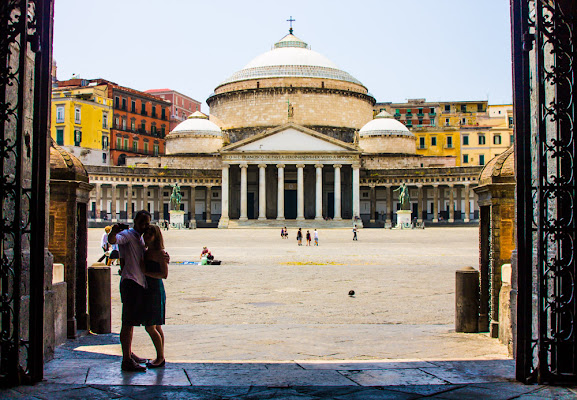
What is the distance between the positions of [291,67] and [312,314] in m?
63.3

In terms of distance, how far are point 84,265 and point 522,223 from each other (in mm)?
5740

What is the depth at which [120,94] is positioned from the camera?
73188mm

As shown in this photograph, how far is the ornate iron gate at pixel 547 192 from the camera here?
587cm

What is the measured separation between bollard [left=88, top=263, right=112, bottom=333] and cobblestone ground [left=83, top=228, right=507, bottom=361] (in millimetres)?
494

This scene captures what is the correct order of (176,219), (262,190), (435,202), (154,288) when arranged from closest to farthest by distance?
(154,288)
(176,219)
(262,190)
(435,202)

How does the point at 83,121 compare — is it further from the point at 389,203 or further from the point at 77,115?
the point at 389,203

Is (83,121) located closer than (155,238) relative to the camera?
No

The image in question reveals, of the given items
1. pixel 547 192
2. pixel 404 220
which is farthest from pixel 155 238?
pixel 404 220

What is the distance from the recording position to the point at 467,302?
9156 millimetres

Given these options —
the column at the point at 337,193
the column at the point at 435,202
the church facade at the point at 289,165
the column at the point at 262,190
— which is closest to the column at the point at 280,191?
the church facade at the point at 289,165

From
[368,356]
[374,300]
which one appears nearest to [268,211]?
[374,300]

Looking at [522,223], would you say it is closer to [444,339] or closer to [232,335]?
[444,339]

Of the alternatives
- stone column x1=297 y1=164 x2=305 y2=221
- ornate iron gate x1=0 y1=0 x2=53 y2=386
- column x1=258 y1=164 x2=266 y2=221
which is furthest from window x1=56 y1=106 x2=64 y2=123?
ornate iron gate x1=0 y1=0 x2=53 y2=386

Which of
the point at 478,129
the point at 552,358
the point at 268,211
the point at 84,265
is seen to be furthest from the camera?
the point at 478,129
